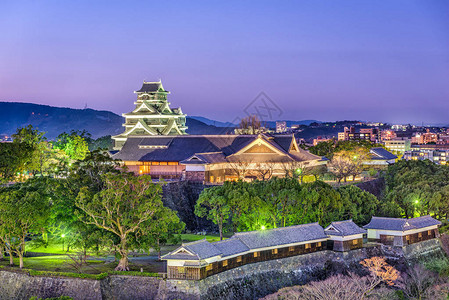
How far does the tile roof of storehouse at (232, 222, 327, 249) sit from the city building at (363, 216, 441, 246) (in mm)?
5245

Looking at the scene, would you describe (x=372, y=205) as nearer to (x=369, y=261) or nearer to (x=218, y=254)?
(x=369, y=261)

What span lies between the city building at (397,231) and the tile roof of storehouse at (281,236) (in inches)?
206

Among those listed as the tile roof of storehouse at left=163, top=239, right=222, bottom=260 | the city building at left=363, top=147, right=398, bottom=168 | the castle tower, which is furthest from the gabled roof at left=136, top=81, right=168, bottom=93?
the tile roof of storehouse at left=163, top=239, right=222, bottom=260

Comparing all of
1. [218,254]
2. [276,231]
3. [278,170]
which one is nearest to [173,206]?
[278,170]

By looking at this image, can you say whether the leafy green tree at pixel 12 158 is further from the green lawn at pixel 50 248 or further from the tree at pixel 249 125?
the tree at pixel 249 125

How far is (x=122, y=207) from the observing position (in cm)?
3466

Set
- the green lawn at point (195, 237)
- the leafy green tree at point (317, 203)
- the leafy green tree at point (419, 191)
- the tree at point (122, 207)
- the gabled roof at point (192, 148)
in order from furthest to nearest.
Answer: the gabled roof at point (192, 148), the leafy green tree at point (419, 191), the green lawn at point (195, 237), the leafy green tree at point (317, 203), the tree at point (122, 207)

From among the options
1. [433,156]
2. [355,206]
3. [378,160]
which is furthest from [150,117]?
[433,156]

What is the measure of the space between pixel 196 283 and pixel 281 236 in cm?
849

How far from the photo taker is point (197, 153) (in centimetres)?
5653

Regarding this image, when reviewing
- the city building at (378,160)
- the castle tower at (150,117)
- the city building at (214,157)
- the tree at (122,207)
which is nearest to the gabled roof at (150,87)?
the castle tower at (150,117)

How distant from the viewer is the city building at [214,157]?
5503 centimetres

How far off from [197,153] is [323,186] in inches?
679

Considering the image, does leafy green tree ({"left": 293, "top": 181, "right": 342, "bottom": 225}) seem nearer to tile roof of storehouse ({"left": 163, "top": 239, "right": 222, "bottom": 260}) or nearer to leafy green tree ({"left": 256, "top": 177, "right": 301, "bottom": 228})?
leafy green tree ({"left": 256, "top": 177, "right": 301, "bottom": 228})
